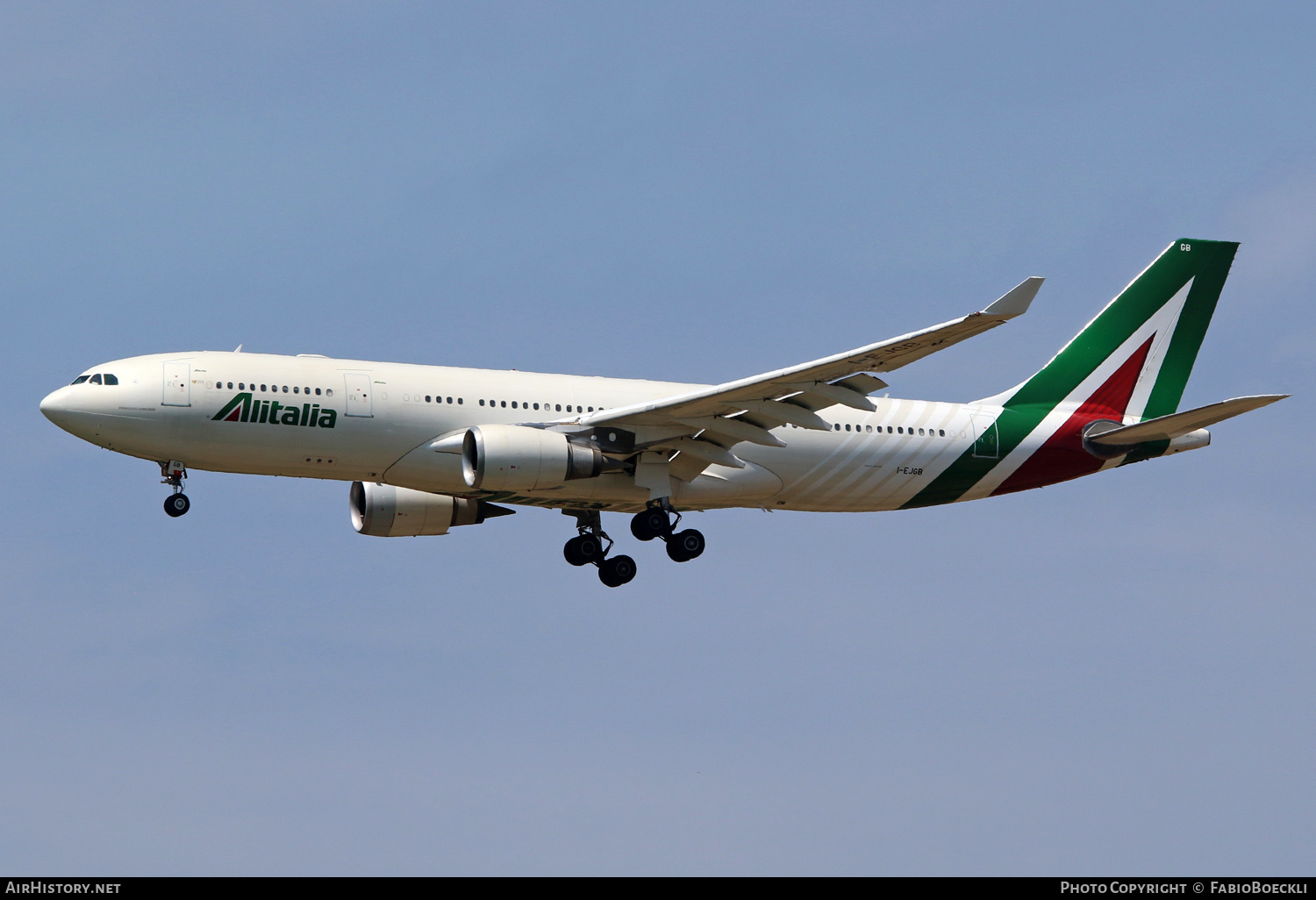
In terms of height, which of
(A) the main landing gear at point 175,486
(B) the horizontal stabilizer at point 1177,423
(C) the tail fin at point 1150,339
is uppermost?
(C) the tail fin at point 1150,339

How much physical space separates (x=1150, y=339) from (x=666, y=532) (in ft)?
47.7

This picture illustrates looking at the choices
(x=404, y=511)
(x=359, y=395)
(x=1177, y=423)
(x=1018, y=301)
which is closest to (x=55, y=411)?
(x=359, y=395)

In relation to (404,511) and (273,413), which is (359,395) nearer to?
(273,413)

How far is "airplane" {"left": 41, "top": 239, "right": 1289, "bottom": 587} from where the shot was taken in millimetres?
34938

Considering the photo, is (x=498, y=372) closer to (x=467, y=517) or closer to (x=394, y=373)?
(x=394, y=373)

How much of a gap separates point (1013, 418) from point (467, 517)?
46.0 feet

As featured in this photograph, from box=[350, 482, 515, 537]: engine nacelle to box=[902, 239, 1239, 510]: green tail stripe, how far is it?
41.0 ft

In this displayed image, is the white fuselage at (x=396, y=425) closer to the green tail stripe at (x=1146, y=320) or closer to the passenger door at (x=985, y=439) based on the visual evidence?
the passenger door at (x=985, y=439)

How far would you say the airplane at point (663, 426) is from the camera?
34938 millimetres

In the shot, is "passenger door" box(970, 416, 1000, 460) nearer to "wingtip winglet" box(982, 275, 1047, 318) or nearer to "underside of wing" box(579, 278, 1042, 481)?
"underside of wing" box(579, 278, 1042, 481)

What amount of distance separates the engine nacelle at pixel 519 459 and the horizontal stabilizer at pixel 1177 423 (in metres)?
13.4

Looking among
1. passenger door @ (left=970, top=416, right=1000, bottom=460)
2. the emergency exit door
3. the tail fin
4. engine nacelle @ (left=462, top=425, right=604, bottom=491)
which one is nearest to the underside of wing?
engine nacelle @ (left=462, top=425, right=604, bottom=491)

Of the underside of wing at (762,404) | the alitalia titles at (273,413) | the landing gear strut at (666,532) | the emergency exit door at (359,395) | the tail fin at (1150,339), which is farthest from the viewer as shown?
the tail fin at (1150,339)

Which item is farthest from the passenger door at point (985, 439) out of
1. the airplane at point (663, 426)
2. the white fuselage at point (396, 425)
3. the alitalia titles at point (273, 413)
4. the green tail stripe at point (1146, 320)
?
the alitalia titles at point (273, 413)
